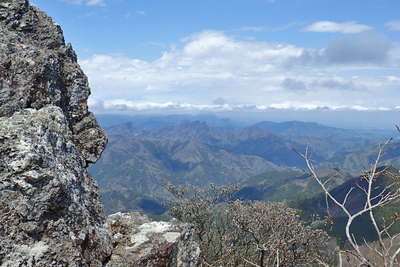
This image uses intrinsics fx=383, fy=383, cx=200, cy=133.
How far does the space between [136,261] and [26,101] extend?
22.4ft

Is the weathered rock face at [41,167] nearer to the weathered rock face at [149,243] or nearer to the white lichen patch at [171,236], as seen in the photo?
the weathered rock face at [149,243]

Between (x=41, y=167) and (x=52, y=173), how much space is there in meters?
0.35

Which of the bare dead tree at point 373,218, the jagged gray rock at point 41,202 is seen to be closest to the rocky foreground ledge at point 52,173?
the jagged gray rock at point 41,202

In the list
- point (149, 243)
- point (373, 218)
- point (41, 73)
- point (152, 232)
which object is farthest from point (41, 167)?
point (373, 218)

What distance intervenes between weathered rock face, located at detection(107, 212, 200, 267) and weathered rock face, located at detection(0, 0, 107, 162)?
3.20m

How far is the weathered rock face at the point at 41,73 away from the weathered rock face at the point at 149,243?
3.20 m

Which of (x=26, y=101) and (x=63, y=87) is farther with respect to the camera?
(x=63, y=87)

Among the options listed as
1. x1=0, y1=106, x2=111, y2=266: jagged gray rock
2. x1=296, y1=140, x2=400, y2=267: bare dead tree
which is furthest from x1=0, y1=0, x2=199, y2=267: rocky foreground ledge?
x1=296, y1=140, x2=400, y2=267: bare dead tree

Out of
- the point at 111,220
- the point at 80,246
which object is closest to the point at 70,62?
the point at 111,220

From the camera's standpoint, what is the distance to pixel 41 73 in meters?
14.7

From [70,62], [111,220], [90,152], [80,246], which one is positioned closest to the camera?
[80,246]

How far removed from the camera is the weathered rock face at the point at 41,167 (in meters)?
A: 9.92

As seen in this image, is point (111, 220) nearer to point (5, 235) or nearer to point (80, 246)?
point (80, 246)

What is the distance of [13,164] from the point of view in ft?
33.5
